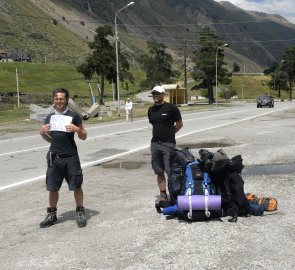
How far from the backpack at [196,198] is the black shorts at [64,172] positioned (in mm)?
1290

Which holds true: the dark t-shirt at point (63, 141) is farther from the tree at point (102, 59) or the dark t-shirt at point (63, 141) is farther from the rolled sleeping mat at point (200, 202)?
the tree at point (102, 59)

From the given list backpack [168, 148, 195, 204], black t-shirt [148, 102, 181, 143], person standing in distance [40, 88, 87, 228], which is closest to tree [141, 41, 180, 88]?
black t-shirt [148, 102, 181, 143]

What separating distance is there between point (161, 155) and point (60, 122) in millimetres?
1735

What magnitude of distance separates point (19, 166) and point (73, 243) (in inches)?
A: 270

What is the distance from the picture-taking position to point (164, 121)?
7188 mm

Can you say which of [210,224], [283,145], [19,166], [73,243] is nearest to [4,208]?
[73,243]

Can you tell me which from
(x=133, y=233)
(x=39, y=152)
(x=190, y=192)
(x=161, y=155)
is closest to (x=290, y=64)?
(x=39, y=152)

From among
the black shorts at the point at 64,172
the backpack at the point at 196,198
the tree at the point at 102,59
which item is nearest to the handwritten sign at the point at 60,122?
the black shorts at the point at 64,172

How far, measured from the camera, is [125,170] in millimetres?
10867

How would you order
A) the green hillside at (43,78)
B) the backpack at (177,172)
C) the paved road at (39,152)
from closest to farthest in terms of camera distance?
the backpack at (177,172), the paved road at (39,152), the green hillside at (43,78)

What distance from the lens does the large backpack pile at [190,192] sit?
20.1 feet

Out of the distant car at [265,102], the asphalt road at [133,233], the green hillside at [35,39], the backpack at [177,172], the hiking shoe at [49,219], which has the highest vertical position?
the green hillside at [35,39]

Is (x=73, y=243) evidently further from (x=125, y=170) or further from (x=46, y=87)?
(x=46, y=87)

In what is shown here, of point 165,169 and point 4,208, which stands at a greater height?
point 165,169
